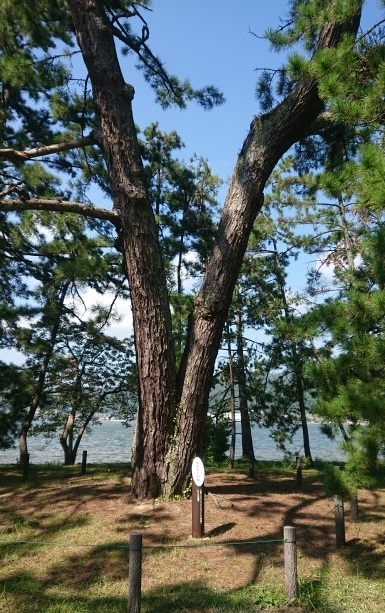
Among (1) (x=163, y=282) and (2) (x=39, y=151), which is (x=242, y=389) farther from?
(2) (x=39, y=151)

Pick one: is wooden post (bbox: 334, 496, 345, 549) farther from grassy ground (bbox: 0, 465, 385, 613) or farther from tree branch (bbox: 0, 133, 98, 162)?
tree branch (bbox: 0, 133, 98, 162)

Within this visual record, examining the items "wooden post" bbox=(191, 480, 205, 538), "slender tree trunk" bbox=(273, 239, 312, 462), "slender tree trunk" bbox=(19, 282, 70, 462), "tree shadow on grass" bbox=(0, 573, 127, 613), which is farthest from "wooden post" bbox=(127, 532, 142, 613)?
"slender tree trunk" bbox=(273, 239, 312, 462)

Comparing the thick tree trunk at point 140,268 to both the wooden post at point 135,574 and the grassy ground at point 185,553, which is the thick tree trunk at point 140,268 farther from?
the wooden post at point 135,574

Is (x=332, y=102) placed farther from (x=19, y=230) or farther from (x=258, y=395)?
(x=258, y=395)

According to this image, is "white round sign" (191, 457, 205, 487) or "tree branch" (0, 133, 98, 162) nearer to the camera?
"white round sign" (191, 457, 205, 487)

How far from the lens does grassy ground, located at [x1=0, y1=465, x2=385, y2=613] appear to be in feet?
11.7

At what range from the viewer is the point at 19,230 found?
9.35 m

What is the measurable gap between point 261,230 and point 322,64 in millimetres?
10363

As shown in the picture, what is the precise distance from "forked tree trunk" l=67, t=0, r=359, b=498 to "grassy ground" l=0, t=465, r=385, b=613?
2.18 feet

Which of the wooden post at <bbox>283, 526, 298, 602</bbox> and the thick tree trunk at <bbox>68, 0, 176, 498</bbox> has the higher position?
the thick tree trunk at <bbox>68, 0, 176, 498</bbox>

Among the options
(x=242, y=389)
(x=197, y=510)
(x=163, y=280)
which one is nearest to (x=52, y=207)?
(x=163, y=280)

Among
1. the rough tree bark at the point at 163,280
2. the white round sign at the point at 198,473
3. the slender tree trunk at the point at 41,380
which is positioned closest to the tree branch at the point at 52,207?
the rough tree bark at the point at 163,280

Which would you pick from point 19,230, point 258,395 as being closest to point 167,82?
point 19,230

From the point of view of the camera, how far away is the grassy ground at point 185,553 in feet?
11.7
